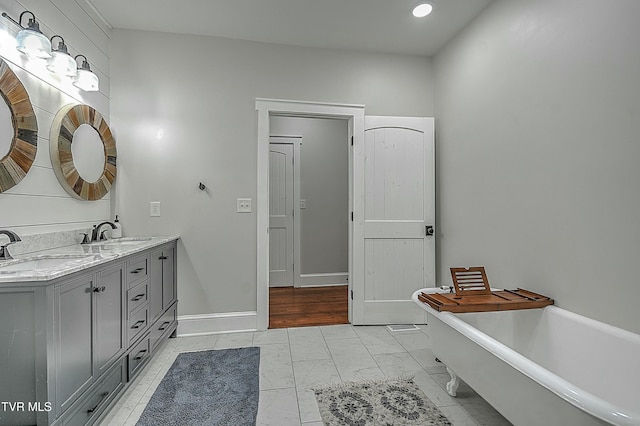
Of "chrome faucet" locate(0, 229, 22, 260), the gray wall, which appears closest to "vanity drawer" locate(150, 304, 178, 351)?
"chrome faucet" locate(0, 229, 22, 260)

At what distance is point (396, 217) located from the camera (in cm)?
301

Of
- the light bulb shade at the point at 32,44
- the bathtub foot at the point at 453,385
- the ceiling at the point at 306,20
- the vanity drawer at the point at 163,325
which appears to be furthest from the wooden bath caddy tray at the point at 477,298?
the light bulb shade at the point at 32,44

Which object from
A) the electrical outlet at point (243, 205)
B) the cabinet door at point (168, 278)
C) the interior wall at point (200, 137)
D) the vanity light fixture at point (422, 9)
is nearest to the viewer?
the vanity light fixture at point (422, 9)

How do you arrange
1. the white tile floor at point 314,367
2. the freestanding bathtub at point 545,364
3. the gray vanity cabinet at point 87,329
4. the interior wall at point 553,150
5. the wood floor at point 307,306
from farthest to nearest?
the wood floor at point 307,306 < the white tile floor at point 314,367 < the interior wall at point 553,150 < the gray vanity cabinet at point 87,329 < the freestanding bathtub at point 545,364

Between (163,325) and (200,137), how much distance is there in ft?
5.37

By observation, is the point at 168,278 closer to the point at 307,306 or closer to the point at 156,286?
the point at 156,286

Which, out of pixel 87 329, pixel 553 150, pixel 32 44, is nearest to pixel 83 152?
pixel 32 44

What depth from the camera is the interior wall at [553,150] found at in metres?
1.47

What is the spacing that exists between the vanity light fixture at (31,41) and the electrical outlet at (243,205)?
1.60 metres

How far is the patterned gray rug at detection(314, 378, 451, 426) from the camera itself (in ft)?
5.35

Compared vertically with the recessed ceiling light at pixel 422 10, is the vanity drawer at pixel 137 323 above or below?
below

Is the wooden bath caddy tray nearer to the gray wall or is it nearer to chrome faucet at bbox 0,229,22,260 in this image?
chrome faucet at bbox 0,229,22,260

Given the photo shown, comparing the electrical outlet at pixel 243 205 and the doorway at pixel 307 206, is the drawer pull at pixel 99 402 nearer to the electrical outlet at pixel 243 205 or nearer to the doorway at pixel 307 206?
the electrical outlet at pixel 243 205

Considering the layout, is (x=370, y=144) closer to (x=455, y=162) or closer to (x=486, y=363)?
(x=455, y=162)
